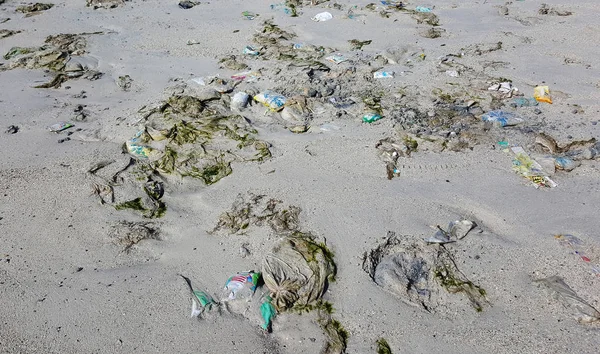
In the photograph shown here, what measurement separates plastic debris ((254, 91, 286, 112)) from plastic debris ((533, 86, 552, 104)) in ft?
8.62

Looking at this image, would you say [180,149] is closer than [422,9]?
Yes

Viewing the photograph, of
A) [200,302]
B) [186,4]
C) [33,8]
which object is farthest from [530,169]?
[33,8]

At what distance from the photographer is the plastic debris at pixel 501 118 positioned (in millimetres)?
4133

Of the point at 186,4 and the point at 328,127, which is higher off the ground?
the point at 186,4

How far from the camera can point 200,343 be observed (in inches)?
97.4

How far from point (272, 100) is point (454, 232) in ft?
7.79

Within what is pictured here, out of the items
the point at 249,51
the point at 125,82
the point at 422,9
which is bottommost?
the point at 125,82

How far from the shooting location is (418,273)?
9.27ft

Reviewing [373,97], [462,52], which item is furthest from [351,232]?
[462,52]

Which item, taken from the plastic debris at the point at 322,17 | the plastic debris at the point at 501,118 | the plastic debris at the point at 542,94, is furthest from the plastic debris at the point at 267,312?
the plastic debris at the point at 322,17

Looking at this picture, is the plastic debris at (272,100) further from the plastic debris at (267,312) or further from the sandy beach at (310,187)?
the plastic debris at (267,312)

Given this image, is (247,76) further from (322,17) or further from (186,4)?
(186,4)

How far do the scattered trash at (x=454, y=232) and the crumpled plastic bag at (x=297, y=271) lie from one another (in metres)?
0.76

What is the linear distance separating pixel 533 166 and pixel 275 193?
2156 mm
